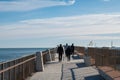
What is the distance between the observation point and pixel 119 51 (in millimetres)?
26484

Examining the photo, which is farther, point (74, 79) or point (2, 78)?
point (74, 79)

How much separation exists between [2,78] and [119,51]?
1148 cm

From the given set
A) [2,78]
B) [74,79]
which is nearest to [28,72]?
[74,79]

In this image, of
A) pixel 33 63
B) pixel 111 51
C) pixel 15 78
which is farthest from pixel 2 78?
pixel 111 51

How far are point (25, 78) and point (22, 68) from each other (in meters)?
1.13

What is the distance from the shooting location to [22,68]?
2177 centimetres

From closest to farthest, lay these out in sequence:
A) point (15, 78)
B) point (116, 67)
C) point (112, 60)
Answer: point (15, 78)
point (116, 67)
point (112, 60)

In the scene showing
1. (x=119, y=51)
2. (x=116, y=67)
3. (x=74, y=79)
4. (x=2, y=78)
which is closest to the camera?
(x=2, y=78)

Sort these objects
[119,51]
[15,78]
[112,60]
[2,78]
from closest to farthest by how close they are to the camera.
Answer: [2,78], [15,78], [112,60], [119,51]

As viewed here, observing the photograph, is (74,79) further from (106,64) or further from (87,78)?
(106,64)

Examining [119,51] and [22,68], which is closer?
[22,68]

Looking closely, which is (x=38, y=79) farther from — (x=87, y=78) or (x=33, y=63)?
(x=33, y=63)

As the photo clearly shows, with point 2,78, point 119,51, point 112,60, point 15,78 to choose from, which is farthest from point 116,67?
point 2,78

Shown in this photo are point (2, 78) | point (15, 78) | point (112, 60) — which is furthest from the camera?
point (112, 60)
